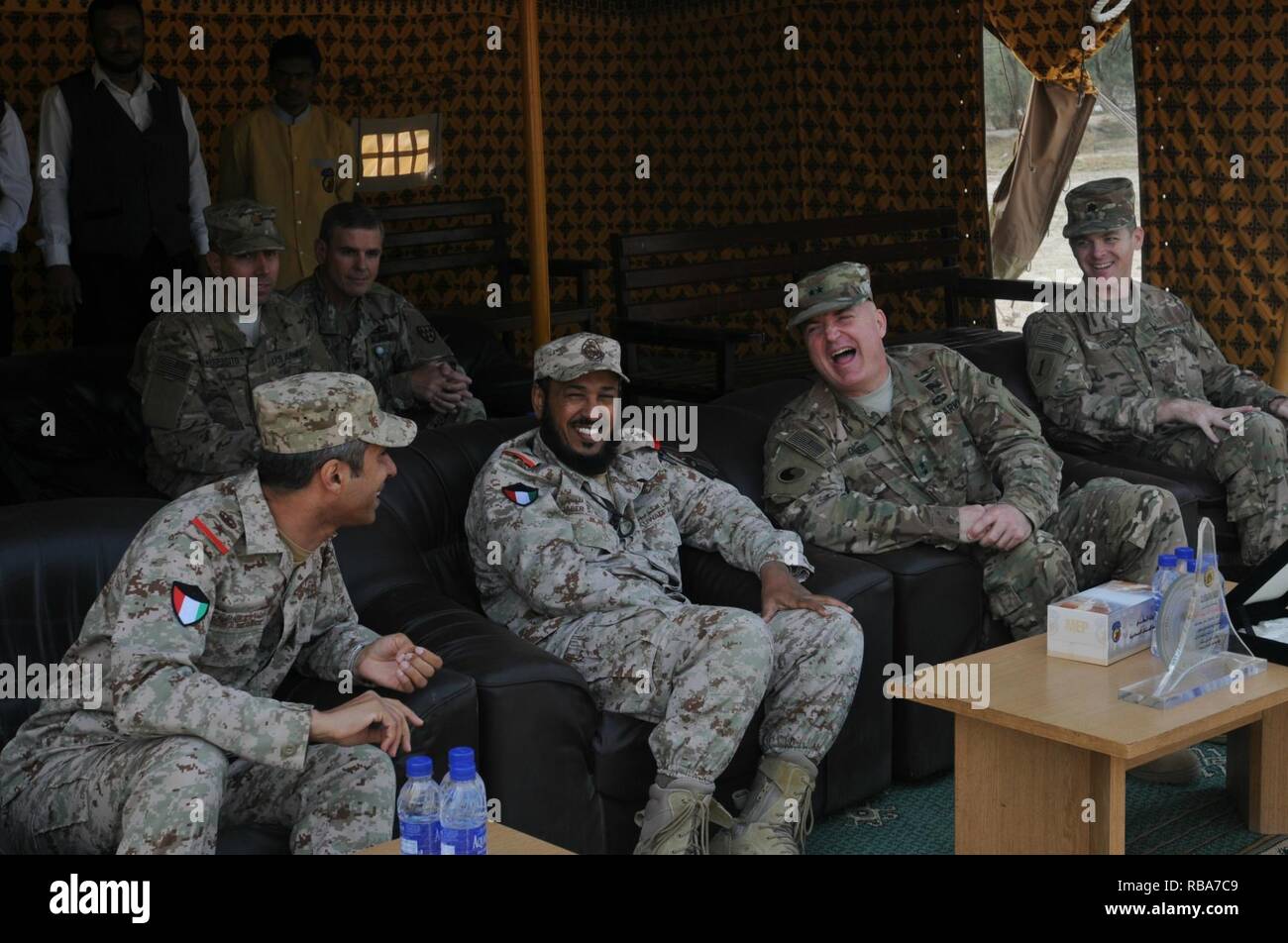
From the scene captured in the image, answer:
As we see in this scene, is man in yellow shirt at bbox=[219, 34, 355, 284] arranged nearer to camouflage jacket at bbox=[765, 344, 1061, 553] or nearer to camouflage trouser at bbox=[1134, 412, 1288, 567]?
camouflage jacket at bbox=[765, 344, 1061, 553]

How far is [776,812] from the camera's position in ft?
10.7

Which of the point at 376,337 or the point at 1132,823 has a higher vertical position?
the point at 376,337

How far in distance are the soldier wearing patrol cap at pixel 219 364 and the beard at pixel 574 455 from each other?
92 centimetres

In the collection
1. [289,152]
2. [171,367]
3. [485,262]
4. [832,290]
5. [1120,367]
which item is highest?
[289,152]

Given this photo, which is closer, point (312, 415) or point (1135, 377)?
point (312, 415)

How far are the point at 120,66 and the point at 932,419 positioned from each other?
10.5 ft

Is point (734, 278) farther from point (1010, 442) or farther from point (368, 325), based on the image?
point (1010, 442)

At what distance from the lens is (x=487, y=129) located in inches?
372

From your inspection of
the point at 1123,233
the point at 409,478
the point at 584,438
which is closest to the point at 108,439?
the point at 409,478

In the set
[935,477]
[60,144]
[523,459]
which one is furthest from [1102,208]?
[60,144]

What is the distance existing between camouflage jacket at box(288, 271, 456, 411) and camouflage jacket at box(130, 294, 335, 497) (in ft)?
1.39

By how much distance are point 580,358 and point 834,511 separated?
78 centimetres

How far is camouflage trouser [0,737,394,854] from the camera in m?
2.44

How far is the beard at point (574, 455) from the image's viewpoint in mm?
3670
